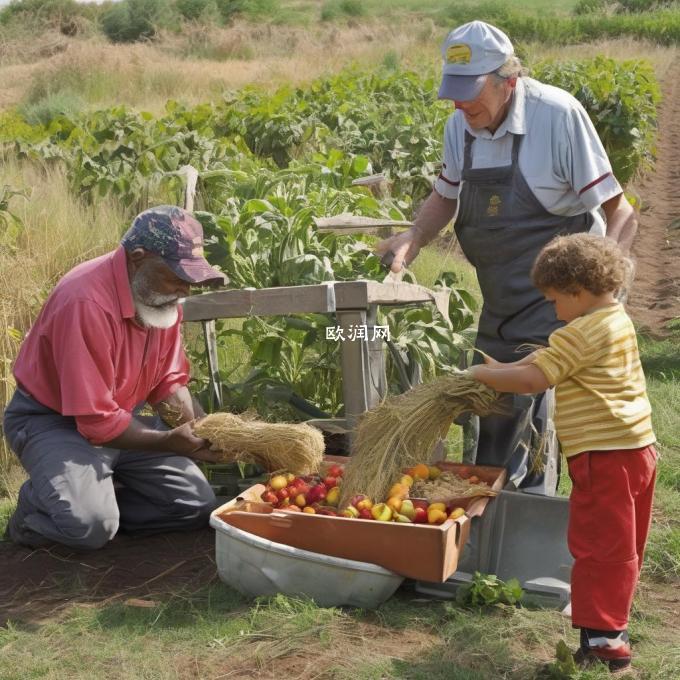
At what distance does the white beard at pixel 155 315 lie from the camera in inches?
170

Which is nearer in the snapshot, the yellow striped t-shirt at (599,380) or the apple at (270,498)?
the yellow striped t-shirt at (599,380)

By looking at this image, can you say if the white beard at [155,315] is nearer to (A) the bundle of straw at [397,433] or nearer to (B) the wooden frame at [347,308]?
(B) the wooden frame at [347,308]

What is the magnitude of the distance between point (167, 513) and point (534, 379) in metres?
2.06

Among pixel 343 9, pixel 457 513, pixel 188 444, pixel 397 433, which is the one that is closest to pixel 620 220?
pixel 397 433

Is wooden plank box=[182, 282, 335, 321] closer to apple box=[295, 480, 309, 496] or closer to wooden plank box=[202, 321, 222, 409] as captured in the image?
wooden plank box=[202, 321, 222, 409]

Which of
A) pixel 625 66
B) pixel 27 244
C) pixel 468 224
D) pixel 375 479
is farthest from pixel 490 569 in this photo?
pixel 625 66

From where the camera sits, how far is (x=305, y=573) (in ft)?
12.5

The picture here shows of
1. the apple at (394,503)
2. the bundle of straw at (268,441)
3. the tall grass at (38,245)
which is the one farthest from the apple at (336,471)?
the tall grass at (38,245)

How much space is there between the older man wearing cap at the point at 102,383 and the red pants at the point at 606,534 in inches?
65.5

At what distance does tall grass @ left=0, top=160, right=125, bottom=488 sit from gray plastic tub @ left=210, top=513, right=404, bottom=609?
6.41ft

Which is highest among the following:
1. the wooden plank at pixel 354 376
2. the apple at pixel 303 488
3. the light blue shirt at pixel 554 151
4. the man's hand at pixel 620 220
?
the light blue shirt at pixel 554 151

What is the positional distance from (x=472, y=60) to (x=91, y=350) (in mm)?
1811

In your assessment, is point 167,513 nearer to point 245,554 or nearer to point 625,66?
point 245,554

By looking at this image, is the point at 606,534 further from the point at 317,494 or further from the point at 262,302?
the point at 262,302
